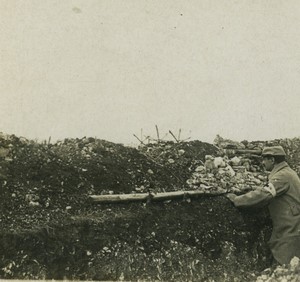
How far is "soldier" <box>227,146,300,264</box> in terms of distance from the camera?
5047 millimetres

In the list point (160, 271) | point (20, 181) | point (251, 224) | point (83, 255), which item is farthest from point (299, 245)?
point (20, 181)

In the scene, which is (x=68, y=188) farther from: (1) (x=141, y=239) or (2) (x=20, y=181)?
(1) (x=141, y=239)

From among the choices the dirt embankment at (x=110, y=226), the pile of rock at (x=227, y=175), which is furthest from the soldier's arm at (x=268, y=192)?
the pile of rock at (x=227, y=175)

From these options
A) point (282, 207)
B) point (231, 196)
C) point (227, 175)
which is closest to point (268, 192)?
point (282, 207)

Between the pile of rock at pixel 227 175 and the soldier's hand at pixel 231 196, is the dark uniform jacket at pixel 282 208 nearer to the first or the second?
the soldier's hand at pixel 231 196

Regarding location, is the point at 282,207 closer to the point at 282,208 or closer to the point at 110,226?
the point at 282,208

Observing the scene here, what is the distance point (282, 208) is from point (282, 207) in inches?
0.5

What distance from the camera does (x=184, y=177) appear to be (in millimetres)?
6316

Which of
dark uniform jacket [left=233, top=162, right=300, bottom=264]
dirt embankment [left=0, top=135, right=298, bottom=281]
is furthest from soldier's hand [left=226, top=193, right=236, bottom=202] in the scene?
dark uniform jacket [left=233, top=162, right=300, bottom=264]

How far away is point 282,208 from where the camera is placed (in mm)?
5148

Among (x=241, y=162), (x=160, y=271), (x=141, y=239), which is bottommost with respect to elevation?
(x=160, y=271)

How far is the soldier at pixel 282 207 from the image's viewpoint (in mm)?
5047

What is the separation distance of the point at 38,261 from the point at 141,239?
1.20m

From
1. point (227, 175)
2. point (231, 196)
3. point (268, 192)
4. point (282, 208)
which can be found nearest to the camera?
point (268, 192)
